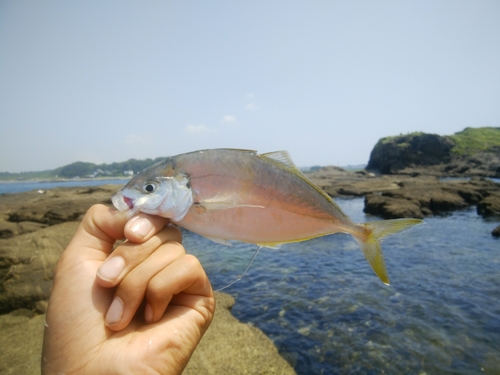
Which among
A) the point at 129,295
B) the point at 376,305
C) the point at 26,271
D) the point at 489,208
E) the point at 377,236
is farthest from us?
the point at 489,208

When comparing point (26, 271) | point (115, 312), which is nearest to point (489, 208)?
point (115, 312)

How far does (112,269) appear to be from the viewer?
69.3 inches

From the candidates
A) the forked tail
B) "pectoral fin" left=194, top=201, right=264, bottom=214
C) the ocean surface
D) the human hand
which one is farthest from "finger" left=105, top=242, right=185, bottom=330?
the ocean surface

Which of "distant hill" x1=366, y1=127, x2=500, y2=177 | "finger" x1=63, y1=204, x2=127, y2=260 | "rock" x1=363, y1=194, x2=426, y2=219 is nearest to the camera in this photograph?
"finger" x1=63, y1=204, x2=127, y2=260

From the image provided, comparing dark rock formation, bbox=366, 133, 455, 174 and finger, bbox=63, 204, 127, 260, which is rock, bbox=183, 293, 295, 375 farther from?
dark rock formation, bbox=366, 133, 455, 174

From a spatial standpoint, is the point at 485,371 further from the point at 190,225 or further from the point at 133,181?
the point at 133,181

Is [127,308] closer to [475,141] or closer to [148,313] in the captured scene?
[148,313]

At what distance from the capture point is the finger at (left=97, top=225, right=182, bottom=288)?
5.74 feet

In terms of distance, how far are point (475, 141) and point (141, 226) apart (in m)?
79.9

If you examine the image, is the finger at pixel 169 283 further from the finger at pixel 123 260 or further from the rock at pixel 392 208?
the rock at pixel 392 208

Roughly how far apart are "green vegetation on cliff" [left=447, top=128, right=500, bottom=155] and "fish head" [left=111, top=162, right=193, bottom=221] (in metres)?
72.0

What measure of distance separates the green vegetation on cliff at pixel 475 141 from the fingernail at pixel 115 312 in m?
72.4

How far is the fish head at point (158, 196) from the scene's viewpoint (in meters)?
1.90

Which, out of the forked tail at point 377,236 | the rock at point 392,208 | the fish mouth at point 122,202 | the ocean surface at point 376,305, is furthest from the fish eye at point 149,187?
the rock at point 392,208
